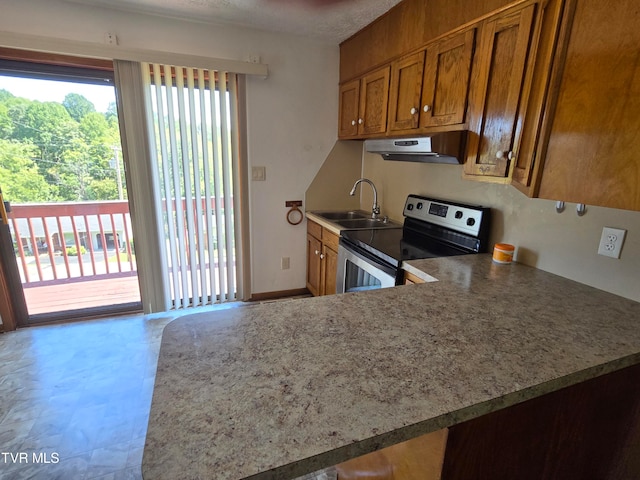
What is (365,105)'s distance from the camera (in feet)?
8.07

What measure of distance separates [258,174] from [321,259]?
0.94m

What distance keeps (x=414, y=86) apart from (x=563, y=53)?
94 centimetres

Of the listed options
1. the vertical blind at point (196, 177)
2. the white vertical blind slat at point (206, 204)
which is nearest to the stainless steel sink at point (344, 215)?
the vertical blind at point (196, 177)

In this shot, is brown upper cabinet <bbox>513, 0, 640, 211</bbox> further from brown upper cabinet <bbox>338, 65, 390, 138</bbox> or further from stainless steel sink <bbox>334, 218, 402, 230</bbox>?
stainless steel sink <bbox>334, 218, 402, 230</bbox>

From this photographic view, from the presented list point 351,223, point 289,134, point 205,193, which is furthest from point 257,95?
point 351,223

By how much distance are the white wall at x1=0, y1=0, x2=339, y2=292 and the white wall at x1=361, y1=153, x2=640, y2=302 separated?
1.24 meters

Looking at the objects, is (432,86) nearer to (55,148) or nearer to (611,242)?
(611,242)

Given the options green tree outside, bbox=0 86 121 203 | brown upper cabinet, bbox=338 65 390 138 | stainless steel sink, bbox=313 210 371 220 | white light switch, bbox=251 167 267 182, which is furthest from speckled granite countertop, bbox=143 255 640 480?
green tree outside, bbox=0 86 121 203

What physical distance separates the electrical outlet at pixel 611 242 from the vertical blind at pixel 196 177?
244cm

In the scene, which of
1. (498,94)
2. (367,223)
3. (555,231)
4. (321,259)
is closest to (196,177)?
(321,259)

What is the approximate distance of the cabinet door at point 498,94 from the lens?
126 cm

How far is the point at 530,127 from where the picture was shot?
1.22 meters

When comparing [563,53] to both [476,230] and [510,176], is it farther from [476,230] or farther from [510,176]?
[476,230]

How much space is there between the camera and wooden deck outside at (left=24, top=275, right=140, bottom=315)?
8.86 ft
